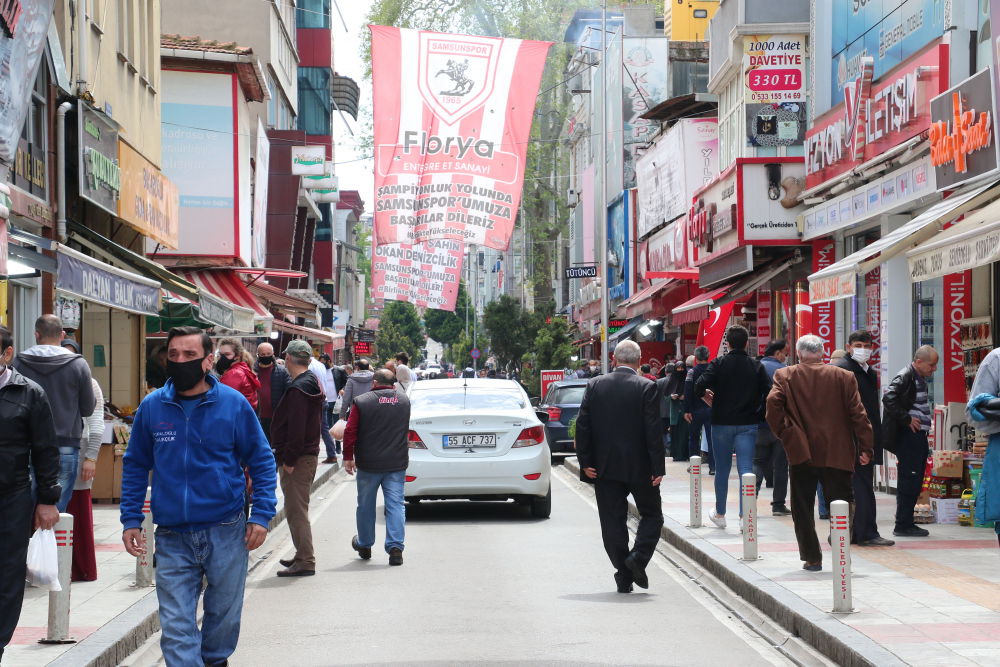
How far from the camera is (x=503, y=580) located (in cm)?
1002

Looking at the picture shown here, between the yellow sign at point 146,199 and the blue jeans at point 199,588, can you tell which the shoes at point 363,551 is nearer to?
the blue jeans at point 199,588

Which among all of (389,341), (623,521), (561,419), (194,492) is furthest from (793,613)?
(389,341)

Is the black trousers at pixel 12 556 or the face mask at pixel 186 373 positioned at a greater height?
the face mask at pixel 186 373

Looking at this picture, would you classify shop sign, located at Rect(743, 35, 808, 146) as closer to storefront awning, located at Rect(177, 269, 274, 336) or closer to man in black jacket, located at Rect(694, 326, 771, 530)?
storefront awning, located at Rect(177, 269, 274, 336)

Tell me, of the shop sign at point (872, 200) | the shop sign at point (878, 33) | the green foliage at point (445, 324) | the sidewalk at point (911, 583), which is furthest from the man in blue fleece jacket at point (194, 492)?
the green foliage at point (445, 324)

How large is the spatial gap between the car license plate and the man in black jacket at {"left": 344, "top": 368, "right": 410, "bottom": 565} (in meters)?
2.59

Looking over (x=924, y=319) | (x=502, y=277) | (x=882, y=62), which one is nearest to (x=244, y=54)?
(x=882, y=62)

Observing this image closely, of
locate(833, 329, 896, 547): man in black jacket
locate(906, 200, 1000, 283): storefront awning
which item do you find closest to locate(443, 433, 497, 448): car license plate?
locate(833, 329, 896, 547): man in black jacket

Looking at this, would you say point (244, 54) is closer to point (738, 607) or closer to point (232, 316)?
point (232, 316)

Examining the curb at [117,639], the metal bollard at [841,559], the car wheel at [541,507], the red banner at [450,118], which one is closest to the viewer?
the curb at [117,639]

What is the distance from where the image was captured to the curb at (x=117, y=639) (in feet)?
21.6

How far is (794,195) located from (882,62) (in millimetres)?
3676

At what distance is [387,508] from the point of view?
440 inches

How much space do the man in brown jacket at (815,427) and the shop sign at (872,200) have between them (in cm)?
531
